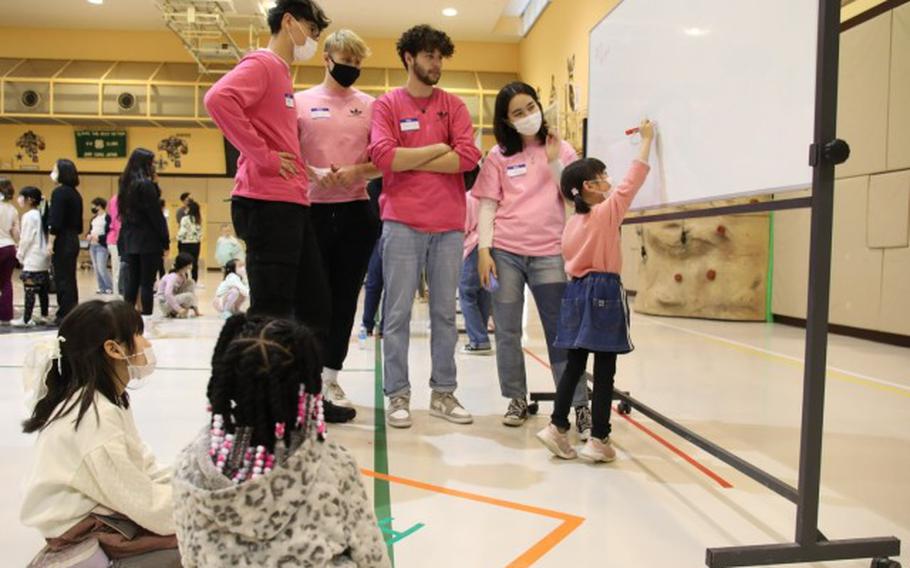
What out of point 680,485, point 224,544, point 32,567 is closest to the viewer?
point 224,544

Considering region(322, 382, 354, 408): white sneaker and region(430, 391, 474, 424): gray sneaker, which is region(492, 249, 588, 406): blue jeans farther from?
region(322, 382, 354, 408): white sneaker

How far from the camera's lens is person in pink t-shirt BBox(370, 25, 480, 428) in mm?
2633

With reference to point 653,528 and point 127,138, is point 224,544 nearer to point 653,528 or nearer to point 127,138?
point 653,528

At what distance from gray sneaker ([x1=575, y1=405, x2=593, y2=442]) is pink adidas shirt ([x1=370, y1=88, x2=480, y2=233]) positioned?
2.83 feet

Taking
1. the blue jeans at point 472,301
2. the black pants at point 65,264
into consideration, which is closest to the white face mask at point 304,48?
the blue jeans at point 472,301

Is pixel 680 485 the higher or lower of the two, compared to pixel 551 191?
Result: lower

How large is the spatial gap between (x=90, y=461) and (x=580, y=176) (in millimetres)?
1709

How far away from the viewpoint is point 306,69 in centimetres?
1346

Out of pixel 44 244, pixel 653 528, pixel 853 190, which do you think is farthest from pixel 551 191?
pixel 44 244

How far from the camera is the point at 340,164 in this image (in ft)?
9.05

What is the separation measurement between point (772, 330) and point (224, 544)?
600 centimetres

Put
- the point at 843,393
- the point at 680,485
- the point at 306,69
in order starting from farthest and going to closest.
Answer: the point at 306,69 → the point at 843,393 → the point at 680,485

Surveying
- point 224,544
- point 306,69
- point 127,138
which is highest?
point 306,69

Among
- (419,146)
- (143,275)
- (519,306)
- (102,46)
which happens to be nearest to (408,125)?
(419,146)
